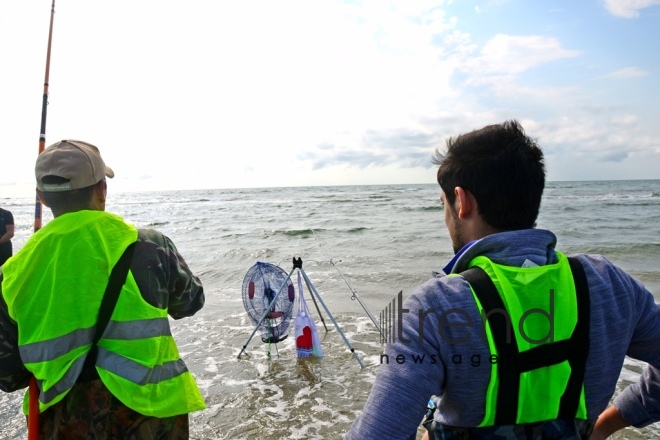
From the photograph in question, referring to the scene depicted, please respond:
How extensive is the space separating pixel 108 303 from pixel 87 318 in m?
0.10

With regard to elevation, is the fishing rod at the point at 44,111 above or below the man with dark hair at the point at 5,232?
above

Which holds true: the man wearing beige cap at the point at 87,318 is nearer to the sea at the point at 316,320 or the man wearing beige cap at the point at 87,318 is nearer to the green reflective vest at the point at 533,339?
the green reflective vest at the point at 533,339

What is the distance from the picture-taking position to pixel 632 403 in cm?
164

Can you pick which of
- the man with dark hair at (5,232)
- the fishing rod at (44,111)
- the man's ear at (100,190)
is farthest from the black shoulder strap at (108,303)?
the man with dark hair at (5,232)

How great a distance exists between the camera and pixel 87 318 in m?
1.91

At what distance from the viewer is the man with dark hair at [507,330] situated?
1145 millimetres

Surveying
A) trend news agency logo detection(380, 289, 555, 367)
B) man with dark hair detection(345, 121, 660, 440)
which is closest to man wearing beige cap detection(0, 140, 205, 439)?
man with dark hair detection(345, 121, 660, 440)

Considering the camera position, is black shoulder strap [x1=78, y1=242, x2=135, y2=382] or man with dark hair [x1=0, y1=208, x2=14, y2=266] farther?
man with dark hair [x1=0, y1=208, x2=14, y2=266]

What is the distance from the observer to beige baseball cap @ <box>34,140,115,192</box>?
2.01 metres

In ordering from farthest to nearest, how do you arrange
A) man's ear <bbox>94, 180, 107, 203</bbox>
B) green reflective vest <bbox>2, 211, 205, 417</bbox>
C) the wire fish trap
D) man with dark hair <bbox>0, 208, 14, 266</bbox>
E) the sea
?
man with dark hair <bbox>0, 208, 14, 266</bbox>, the wire fish trap, the sea, man's ear <bbox>94, 180, 107, 203</bbox>, green reflective vest <bbox>2, 211, 205, 417</bbox>

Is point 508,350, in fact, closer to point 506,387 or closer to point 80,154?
point 506,387

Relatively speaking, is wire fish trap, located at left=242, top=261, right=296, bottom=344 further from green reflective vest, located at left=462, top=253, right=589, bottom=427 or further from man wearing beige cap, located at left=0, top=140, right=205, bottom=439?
green reflective vest, located at left=462, top=253, right=589, bottom=427

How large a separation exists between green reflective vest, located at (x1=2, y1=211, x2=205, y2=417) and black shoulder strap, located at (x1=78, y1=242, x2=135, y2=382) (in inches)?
0.8

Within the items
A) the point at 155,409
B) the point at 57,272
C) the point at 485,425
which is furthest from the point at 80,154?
the point at 485,425
